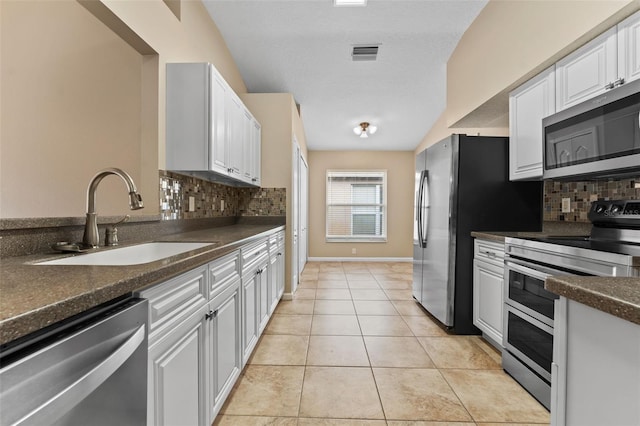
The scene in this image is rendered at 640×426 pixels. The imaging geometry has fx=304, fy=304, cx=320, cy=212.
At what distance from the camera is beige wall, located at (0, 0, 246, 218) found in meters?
2.10

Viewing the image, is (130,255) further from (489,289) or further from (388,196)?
(388,196)

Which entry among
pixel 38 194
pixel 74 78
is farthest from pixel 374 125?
pixel 38 194

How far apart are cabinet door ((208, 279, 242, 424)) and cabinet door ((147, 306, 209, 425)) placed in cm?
12

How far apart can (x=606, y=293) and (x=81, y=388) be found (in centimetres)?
108

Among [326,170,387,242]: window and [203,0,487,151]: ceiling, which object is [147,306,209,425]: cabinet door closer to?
[203,0,487,151]: ceiling

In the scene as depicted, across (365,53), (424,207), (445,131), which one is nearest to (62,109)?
(365,53)

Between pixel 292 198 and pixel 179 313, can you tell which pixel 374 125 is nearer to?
pixel 292 198

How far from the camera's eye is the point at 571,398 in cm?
72

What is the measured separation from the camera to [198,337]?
129 cm

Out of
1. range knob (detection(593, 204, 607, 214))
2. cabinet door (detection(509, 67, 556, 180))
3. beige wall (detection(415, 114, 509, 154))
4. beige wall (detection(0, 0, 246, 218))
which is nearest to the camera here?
range knob (detection(593, 204, 607, 214))

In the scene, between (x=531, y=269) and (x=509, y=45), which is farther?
(x=509, y=45)

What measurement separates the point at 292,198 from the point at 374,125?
2.68 m

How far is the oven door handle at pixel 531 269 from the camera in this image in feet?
5.77

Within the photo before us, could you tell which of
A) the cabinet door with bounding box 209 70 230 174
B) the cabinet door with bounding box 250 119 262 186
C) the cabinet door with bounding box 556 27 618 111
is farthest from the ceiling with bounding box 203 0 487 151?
the cabinet door with bounding box 556 27 618 111
